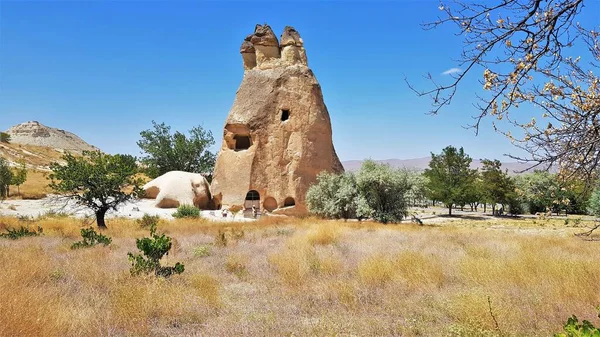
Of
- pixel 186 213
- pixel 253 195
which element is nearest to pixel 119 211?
pixel 186 213

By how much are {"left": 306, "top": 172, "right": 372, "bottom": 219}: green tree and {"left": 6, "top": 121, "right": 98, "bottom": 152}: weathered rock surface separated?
359 feet

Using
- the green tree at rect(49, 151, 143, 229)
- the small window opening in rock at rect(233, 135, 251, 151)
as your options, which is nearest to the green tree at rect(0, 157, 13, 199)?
the small window opening in rock at rect(233, 135, 251, 151)

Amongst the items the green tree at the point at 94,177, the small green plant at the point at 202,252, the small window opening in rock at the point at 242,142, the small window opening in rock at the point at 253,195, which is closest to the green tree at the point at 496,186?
the small window opening in rock at the point at 253,195

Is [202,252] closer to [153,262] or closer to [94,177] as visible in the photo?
[153,262]

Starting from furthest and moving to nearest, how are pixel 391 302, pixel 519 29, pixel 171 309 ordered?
pixel 391 302 → pixel 171 309 → pixel 519 29

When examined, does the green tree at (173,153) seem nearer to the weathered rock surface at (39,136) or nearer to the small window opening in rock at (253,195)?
the small window opening in rock at (253,195)

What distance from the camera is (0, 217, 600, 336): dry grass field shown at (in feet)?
14.9

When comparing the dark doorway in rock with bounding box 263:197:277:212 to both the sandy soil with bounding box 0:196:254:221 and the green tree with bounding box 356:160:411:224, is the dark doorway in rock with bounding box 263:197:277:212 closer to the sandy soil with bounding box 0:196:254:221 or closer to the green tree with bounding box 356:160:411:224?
the sandy soil with bounding box 0:196:254:221

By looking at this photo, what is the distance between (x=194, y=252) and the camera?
985 centimetres

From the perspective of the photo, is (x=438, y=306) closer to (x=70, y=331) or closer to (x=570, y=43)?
(x=570, y=43)

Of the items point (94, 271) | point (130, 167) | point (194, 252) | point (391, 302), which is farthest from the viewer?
point (130, 167)

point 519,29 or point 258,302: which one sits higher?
point 519,29

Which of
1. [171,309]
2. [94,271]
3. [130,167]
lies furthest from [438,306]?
[130,167]

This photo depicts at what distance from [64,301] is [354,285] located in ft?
14.1
